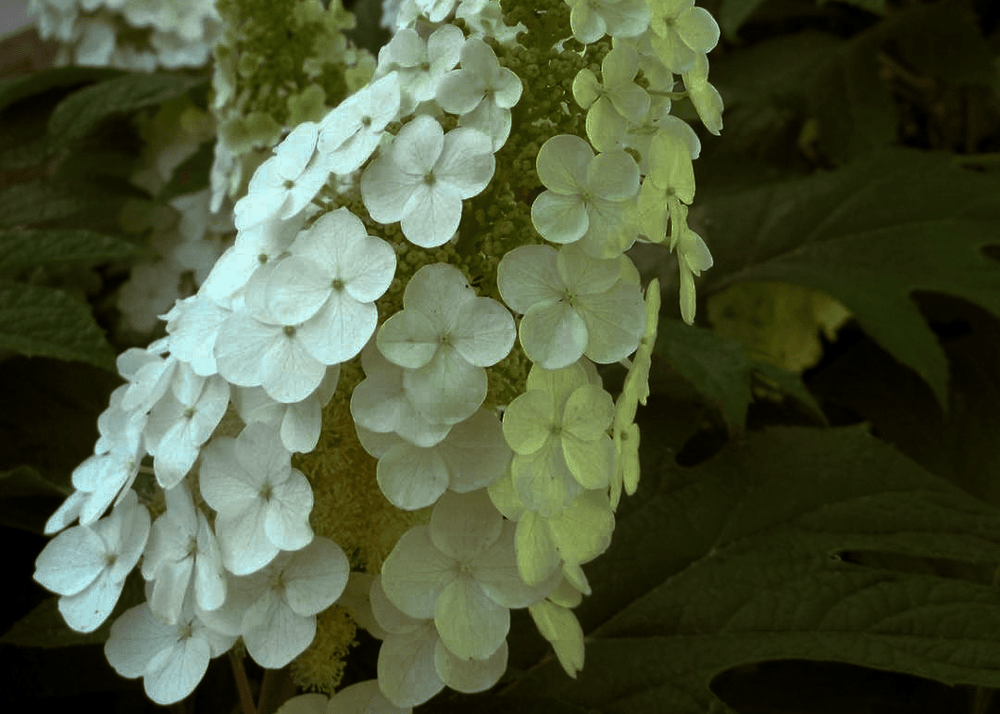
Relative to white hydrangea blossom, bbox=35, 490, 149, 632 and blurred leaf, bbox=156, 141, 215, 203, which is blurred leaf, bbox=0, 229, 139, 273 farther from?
white hydrangea blossom, bbox=35, 490, 149, 632

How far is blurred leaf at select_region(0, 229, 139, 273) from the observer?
2.05ft

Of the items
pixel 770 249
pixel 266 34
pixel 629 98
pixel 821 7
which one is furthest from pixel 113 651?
pixel 821 7

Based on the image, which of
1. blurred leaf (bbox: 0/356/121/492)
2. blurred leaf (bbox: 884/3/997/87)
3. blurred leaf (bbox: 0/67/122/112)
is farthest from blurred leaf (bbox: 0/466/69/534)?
blurred leaf (bbox: 884/3/997/87)

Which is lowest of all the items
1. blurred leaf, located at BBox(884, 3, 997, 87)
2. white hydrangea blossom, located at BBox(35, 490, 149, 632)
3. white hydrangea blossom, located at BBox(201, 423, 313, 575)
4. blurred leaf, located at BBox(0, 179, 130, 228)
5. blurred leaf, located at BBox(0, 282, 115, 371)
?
blurred leaf, located at BBox(884, 3, 997, 87)

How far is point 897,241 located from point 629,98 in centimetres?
53

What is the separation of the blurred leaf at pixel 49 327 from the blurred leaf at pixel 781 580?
1.06 feet

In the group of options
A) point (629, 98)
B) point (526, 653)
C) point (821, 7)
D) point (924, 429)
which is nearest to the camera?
point (629, 98)

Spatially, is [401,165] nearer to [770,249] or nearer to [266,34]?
[266,34]

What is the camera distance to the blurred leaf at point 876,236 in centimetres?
73

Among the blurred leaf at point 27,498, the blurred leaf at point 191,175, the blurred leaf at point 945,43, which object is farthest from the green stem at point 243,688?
the blurred leaf at point 945,43

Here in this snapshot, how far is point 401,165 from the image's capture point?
0.35 m

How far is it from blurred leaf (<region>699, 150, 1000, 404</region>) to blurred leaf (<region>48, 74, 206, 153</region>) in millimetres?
472

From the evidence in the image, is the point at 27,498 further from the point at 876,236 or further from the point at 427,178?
the point at 876,236

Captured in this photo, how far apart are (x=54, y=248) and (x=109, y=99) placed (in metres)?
0.20
